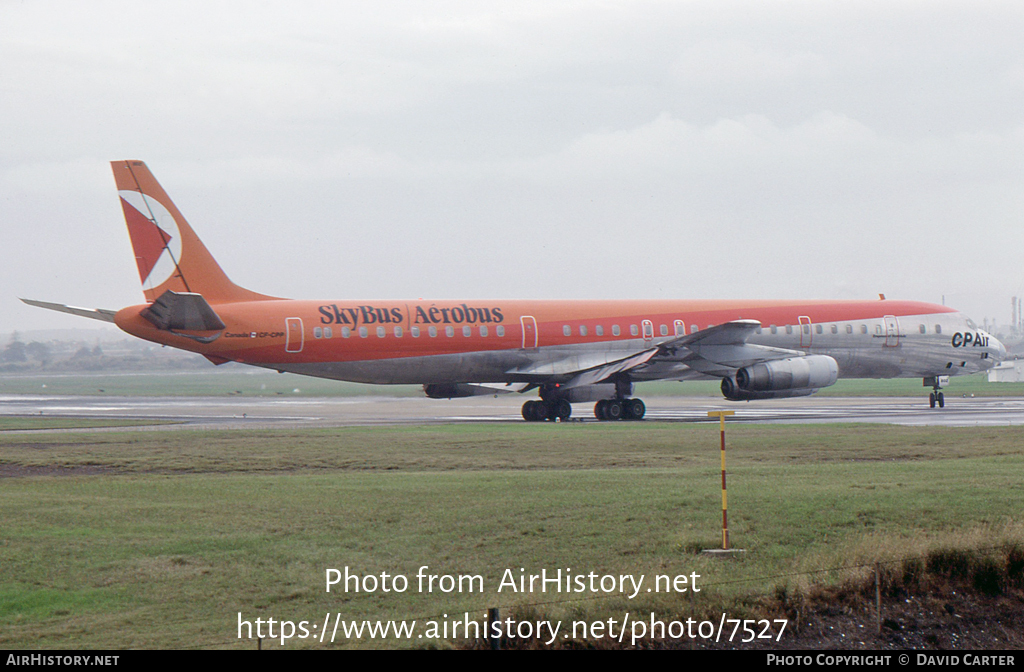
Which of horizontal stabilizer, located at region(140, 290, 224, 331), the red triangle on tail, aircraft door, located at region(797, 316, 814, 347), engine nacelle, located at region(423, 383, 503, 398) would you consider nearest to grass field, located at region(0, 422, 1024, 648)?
horizontal stabilizer, located at region(140, 290, 224, 331)

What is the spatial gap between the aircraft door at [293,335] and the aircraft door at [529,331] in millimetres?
7453

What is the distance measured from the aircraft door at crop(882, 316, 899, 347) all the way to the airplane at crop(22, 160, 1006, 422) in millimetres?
51

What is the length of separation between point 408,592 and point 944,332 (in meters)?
35.8

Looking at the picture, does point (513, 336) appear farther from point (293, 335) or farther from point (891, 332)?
point (891, 332)

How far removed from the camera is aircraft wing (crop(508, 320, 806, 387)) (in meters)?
35.1

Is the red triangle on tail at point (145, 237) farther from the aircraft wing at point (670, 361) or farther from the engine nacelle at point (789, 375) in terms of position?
the engine nacelle at point (789, 375)

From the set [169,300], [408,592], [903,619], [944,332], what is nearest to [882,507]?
[903,619]

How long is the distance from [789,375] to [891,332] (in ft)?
25.2

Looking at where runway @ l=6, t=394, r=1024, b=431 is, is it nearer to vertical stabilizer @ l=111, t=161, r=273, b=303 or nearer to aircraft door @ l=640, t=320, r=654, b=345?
aircraft door @ l=640, t=320, r=654, b=345

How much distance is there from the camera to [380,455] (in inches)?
894

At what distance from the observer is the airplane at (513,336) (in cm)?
3247

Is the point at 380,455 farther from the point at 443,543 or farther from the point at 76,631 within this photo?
the point at 76,631

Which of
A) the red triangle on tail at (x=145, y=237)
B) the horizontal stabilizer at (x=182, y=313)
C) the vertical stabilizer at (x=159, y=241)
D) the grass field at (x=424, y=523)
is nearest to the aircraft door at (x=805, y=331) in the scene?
the grass field at (x=424, y=523)

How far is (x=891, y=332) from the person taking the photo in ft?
132
